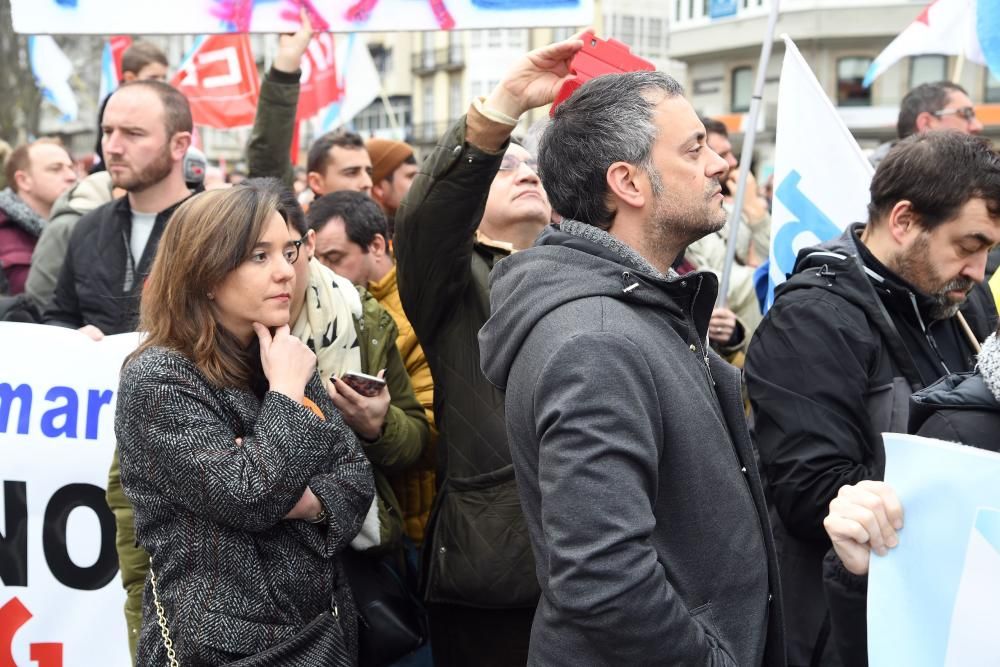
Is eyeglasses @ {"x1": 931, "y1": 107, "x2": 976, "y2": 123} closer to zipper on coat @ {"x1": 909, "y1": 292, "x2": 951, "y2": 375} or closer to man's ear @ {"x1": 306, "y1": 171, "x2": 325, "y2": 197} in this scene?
zipper on coat @ {"x1": 909, "y1": 292, "x2": 951, "y2": 375}

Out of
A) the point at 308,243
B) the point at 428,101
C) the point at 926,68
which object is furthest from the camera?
the point at 428,101

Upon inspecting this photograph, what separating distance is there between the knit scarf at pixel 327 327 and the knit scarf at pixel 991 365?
68.0 inches

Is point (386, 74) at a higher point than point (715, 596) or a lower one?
lower

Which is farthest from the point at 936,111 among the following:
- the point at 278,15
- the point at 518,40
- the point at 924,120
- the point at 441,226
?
the point at 518,40

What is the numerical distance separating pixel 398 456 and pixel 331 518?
0.59 m

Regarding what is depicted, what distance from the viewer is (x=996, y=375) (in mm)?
2076

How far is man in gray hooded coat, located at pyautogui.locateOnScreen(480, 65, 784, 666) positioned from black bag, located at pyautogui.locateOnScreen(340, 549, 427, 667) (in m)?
0.86

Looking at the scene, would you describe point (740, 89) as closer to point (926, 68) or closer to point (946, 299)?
point (926, 68)

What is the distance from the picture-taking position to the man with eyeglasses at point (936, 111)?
18.4ft

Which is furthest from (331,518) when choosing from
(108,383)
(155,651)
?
(108,383)

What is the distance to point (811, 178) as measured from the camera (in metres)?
3.95

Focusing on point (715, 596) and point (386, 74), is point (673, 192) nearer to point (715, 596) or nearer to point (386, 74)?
point (715, 596)

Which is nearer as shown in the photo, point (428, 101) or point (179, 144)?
point (179, 144)

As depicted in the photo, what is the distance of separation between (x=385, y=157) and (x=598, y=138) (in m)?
4.56
